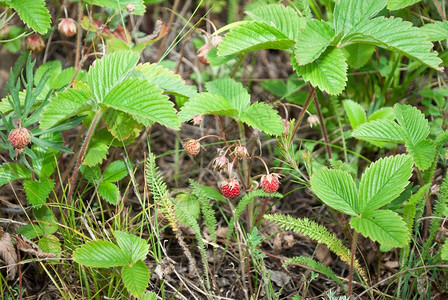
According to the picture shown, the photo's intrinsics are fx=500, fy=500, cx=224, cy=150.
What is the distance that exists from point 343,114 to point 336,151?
23cm

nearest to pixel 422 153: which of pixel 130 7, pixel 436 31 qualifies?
pixel 436 31

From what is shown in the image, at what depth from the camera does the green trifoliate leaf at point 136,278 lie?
1.46m

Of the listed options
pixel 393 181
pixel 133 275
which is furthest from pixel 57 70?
pixel 393 181

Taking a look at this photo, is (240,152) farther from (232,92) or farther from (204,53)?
(204,53)

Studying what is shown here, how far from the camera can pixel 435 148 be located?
1772mm

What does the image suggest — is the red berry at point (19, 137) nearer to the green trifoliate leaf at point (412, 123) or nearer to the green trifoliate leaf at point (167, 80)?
the green trifoliate leaf at point (167, 80)

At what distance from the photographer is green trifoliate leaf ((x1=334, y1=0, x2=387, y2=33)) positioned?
5.82 ft

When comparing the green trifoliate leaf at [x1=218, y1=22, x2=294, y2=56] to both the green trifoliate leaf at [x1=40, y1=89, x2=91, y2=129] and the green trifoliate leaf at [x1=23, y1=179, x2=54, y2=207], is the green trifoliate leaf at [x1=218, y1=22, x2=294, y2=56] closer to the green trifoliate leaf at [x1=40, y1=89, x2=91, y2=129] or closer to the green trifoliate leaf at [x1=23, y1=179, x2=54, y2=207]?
the green trifoliate leaf at [x1=40, y1=89, x2=91, y2=129]

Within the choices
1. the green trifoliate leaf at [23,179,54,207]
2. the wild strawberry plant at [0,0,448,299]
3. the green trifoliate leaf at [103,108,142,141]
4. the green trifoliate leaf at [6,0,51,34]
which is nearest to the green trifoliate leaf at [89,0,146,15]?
the wild strawberry plant at [0,0,448,299]

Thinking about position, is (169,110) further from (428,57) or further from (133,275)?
(428,57)

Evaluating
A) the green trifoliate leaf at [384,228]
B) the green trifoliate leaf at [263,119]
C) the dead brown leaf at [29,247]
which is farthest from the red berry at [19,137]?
the green trifoliate leaf at [384,228]

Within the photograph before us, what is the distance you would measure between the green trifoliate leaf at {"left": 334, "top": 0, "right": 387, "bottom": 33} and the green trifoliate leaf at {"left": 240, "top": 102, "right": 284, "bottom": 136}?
38 centimetres

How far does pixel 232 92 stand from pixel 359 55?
72cm

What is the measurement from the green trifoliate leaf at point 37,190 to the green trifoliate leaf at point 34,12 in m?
0.55
